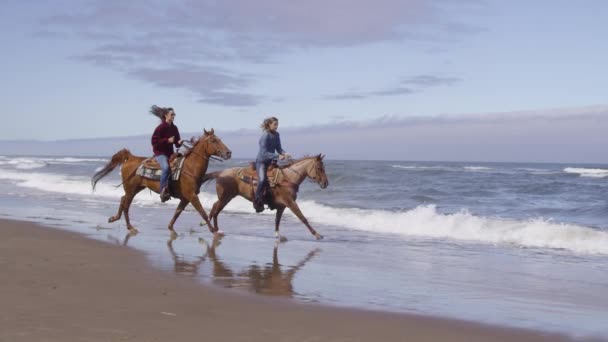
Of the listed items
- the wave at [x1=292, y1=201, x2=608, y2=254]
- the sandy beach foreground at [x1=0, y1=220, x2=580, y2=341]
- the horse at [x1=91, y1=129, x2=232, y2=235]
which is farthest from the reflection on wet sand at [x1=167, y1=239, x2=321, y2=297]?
the wave at [x1=292, y1=201, x2=608, y2=254]

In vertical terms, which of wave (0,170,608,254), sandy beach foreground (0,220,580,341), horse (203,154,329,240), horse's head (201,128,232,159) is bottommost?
wave (0,170,608,254)

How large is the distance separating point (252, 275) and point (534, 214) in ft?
47.5

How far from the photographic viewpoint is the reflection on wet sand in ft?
24.7

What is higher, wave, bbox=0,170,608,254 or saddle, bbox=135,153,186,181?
saddle, bbox=135,153,186,181

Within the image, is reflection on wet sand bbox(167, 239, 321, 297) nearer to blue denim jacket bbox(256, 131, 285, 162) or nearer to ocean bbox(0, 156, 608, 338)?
ocean bbox(0, 156, 608, 338)

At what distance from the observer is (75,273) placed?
7.78 metres

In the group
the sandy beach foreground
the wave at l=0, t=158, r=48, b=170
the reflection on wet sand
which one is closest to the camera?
the sandy beach foreground

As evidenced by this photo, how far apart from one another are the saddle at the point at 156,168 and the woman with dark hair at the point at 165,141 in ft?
0.36

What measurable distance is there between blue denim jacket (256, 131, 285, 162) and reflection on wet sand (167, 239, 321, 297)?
2.96 metres

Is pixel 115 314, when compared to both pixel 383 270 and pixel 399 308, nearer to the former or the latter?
pixel 399 308

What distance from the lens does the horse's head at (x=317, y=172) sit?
42.9 feet

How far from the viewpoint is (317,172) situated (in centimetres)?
1313

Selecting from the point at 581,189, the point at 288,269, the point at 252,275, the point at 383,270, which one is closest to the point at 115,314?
the point at 252,275

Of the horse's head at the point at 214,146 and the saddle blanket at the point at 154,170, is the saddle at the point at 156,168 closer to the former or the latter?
the saddle blanket at the point at 154,170
